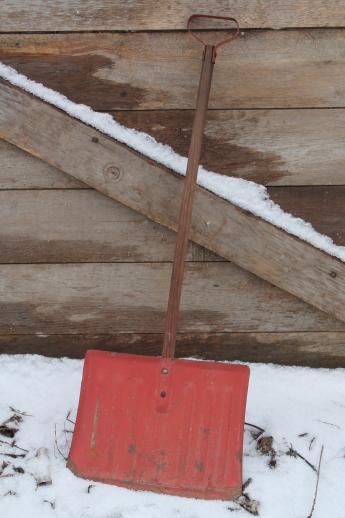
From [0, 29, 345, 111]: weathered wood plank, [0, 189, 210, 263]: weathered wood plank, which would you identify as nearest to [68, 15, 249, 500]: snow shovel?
[0, 29, 345, 111]: weathered wood plank

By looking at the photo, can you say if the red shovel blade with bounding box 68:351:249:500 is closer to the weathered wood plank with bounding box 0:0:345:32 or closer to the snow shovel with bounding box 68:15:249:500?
the snow shovel with bounding box 68:15:249:500

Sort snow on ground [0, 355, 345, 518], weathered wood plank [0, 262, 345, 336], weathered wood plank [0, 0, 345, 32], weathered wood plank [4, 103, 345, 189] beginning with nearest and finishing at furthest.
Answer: snow on ground [0, 355, 345, 518] < weathered wood plank [0, 0, 345, 32] < weathered wood plank [4, 103, 345, 189] < weathered wood plank [0, 262, 345, 336]

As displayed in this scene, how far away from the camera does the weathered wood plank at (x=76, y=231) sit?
2.04 metres

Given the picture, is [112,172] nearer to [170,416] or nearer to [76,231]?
[76,231]

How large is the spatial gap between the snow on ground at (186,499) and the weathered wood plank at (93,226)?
0.41m

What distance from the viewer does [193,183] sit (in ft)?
5.67

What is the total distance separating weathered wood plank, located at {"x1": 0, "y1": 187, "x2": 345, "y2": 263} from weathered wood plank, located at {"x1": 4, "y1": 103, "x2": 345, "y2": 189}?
0.22 ft

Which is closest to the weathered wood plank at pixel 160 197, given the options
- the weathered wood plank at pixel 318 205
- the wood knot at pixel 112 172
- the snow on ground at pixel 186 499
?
the wood knot at pixel 112 172

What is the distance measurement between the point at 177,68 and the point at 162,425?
110 cm

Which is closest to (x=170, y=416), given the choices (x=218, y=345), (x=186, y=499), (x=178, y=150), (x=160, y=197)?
(x=186, y=499)

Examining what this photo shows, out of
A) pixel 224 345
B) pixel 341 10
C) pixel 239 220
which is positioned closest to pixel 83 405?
pixel 224 345

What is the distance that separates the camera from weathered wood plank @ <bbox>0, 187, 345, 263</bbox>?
202 centimetres

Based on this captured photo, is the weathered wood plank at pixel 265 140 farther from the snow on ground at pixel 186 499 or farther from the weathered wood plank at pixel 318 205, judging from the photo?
the snow on ground at pixel 186 499

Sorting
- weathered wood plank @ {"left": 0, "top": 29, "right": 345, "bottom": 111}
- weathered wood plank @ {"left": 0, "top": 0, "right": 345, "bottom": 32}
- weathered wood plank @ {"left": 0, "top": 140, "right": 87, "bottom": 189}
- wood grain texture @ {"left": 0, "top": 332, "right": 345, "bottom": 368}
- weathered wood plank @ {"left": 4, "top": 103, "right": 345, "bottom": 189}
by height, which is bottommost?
wood grain texture @ {"left": 0, "top": 332, "right": 345, "bottom": 368}
